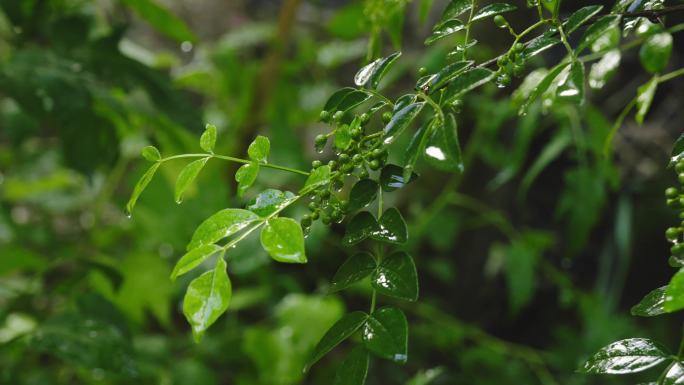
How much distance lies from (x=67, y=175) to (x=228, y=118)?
0.47 m

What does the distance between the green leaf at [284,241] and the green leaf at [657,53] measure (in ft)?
0.78

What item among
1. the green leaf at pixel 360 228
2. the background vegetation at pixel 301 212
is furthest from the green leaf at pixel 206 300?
the background vegetation at pixel 301 212

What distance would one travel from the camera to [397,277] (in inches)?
19.0

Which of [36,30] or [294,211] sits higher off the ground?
[36,30]

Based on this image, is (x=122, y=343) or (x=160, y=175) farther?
(x=160, y=175)

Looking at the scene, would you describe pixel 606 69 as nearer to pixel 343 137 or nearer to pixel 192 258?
pixel 343 137

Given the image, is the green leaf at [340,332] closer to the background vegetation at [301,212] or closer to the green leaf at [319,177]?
the green leaf at [319,177]

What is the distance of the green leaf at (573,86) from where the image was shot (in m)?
0.43

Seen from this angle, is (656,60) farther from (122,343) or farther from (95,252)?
(95,252)

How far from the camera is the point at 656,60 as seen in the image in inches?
15.4

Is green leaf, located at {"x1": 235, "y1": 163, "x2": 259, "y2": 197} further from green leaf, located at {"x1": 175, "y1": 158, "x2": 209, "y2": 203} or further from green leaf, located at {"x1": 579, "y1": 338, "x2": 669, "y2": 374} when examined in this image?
green leaf, located at {"x1": 579, "y1": 338, "x2": 669, "y2": 374}

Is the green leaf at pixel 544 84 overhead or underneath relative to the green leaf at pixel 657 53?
underneath

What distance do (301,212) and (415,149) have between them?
106 cm

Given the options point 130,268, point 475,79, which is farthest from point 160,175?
point 475,79
